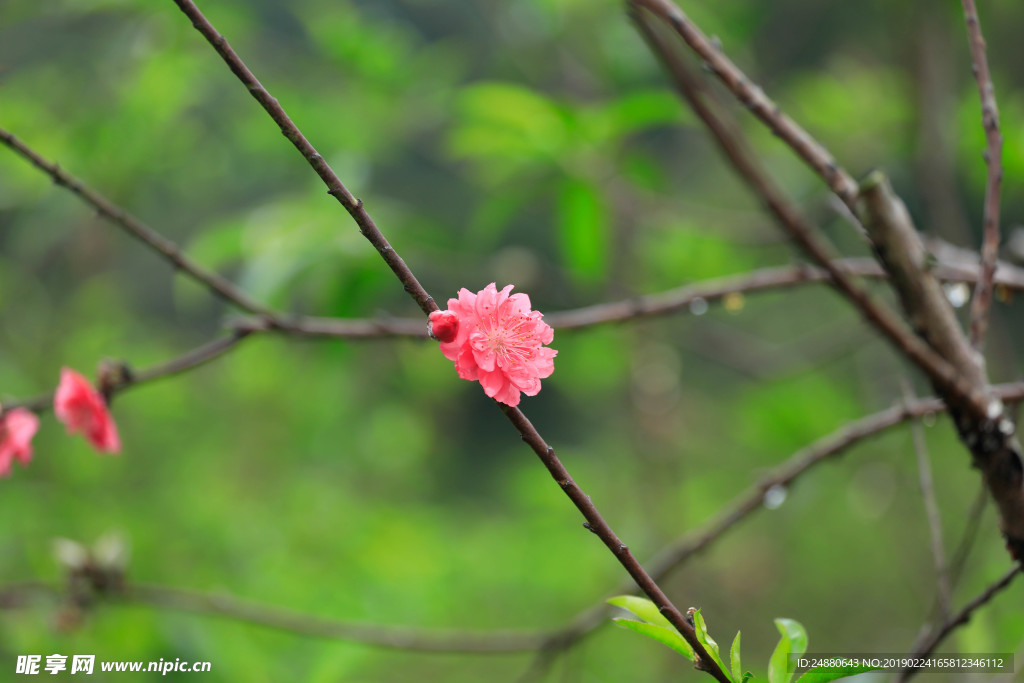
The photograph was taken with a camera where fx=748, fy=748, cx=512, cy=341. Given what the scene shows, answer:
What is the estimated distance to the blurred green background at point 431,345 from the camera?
136 centimetres

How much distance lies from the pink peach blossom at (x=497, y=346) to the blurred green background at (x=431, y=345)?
1.25ft

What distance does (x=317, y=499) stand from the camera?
7.04 ft

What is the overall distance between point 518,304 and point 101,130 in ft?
4.84

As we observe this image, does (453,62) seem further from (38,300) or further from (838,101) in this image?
(38,300)

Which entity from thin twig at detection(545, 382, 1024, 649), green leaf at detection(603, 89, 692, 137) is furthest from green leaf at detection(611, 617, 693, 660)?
green leaf at detection(603, 89, 692, 137)

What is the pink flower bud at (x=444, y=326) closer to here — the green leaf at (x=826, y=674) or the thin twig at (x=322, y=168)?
the thin twig at (x=322, y=168)

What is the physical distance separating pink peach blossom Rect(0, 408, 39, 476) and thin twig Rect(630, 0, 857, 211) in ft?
2.47

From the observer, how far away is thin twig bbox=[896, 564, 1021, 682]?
0.59 meters

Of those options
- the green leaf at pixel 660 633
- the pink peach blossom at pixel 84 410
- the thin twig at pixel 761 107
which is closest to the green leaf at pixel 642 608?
the green leaf at pixel 660 633

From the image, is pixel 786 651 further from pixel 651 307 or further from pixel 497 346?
pixel 651 307

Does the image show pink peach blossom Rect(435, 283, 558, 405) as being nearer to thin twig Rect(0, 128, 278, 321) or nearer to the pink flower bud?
the pink flower bud

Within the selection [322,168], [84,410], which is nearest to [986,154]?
[322,168]

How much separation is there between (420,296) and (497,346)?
3.6 inches

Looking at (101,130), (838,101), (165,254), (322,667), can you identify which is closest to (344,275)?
(165,254)
